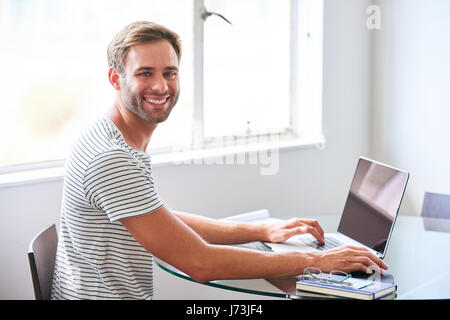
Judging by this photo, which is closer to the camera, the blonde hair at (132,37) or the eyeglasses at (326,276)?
the eyeglasses at (326,276)

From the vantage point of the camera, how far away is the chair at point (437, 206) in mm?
2602

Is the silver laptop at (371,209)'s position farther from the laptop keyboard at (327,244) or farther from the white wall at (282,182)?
the white wall at (282,182)

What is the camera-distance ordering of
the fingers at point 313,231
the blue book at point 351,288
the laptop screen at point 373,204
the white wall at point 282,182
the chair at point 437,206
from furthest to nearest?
the chair at point 437,206
the white wall at point 282,182
the fingers at point 313,231
the laptop screen at point 373,204
the blue book at point 351,288

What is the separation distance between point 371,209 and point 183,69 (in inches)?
48.9

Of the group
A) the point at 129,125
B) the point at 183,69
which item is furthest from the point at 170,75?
the point at 183,69

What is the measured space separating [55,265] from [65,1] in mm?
1095

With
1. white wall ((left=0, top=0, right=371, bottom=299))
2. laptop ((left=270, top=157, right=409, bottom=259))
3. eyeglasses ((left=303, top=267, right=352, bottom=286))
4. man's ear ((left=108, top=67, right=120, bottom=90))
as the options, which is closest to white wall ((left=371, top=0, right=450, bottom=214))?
white wall ((left=0, top=0, right=371, bottom=299))

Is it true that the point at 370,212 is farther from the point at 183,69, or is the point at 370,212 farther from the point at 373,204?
the point at 183,69

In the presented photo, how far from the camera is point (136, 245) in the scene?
1.73m

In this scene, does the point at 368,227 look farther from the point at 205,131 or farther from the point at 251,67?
A: the point at 251,67

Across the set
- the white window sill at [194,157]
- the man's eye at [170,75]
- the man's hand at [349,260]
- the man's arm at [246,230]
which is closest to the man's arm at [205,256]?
the man's hand at [349,260]

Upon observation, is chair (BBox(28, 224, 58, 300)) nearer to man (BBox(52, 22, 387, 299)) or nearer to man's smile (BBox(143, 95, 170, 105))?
man (BBox(52, 22, 387, 299))

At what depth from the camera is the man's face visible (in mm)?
1803

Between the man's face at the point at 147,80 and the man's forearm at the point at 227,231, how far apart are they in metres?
0.44
